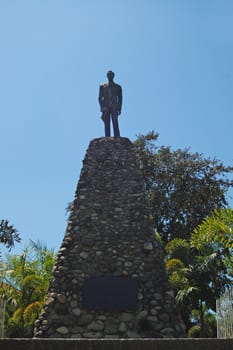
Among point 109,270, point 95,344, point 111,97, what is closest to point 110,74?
point 111,97

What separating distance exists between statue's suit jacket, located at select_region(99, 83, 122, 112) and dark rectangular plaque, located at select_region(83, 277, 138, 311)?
17.5 ft

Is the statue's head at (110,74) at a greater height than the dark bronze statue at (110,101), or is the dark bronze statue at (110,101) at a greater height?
the statue's head at (110,74)

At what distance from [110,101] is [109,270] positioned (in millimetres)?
5192

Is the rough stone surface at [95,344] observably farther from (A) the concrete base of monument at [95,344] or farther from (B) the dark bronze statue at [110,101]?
→ (B) the dark bronze statue at [110,101]

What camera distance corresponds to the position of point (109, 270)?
29.1ft

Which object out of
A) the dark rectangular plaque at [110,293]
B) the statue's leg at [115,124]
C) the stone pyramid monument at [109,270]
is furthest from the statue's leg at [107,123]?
the dark rectangular plaque at [110,293]

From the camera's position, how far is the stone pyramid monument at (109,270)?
8.17m

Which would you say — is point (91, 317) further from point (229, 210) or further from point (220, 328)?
point (229, 210)

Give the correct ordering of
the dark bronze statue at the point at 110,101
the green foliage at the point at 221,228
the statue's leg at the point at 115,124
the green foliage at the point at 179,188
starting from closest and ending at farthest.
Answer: the green foliage at the point at 221,228
the statue's leg at the point at 115,124
the dark bronze statue at the point at 110,101
the green foliage at the point at 179,188

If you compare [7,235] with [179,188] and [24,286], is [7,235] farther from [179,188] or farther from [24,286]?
[179,188]

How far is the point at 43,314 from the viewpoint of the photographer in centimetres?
834

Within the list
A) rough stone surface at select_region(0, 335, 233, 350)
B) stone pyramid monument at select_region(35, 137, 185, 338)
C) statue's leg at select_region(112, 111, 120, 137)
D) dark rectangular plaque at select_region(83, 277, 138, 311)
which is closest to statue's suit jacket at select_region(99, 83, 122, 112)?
statue's leg at select_region(112, 111, 120, 137)

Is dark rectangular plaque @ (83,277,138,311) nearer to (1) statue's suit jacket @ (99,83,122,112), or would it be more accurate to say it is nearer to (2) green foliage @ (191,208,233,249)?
(2) green foliage @ (191,208,233,249)

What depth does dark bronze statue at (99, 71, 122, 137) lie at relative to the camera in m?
12.0
